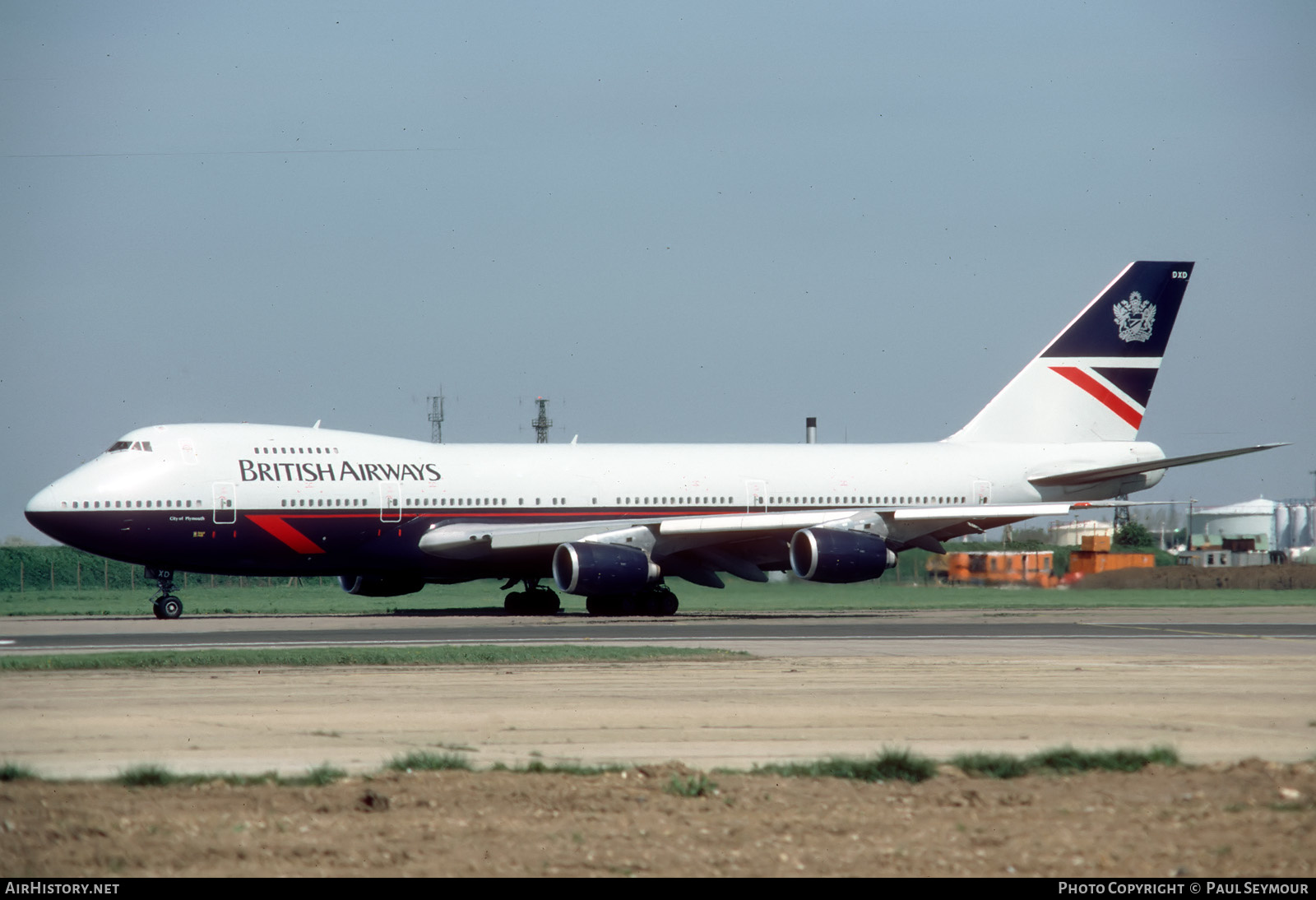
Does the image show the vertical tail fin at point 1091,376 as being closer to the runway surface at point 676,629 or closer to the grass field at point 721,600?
the grass field at point 721,600

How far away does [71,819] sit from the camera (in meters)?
8.95

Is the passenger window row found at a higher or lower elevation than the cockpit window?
lower

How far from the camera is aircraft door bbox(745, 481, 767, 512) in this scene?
123 feet

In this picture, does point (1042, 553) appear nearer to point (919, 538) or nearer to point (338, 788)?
point (919, 538)

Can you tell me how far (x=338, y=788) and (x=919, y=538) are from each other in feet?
95.5

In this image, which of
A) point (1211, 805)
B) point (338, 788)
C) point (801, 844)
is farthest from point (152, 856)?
point (1211, 805)

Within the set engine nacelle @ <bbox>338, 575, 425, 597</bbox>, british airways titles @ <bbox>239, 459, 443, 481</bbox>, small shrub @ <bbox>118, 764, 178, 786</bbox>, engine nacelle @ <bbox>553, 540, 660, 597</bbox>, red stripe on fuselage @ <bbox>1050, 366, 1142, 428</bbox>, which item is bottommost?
small shrub @ <bbox>118, 764, 178, 786</bbox>

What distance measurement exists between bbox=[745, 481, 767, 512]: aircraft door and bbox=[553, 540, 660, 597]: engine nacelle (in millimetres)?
4449

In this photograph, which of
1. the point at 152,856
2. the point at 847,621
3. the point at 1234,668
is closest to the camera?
the point at 152,856

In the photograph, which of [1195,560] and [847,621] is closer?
[847,621]

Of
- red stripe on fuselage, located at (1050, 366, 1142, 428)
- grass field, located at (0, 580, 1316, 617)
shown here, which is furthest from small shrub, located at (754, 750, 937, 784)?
red stripe on fuselage, located at (1050, 366, 1142, 428)

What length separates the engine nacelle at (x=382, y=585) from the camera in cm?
3672

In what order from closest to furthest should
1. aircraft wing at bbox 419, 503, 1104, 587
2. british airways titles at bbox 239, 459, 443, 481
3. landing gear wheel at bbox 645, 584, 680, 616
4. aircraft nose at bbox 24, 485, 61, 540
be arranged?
aircraft nose at bbox 24, 485, 61, 540 → british airways titles at bbox 239, 459, 443, 481 → aircraft wing at bbox 419, 503, 1104, 587 → landing gear wheel at bbox 645, 584, 680, 616

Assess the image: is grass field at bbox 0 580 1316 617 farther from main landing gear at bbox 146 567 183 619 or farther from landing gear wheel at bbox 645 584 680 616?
landing gear wheel at bbox 645 584 680 616
